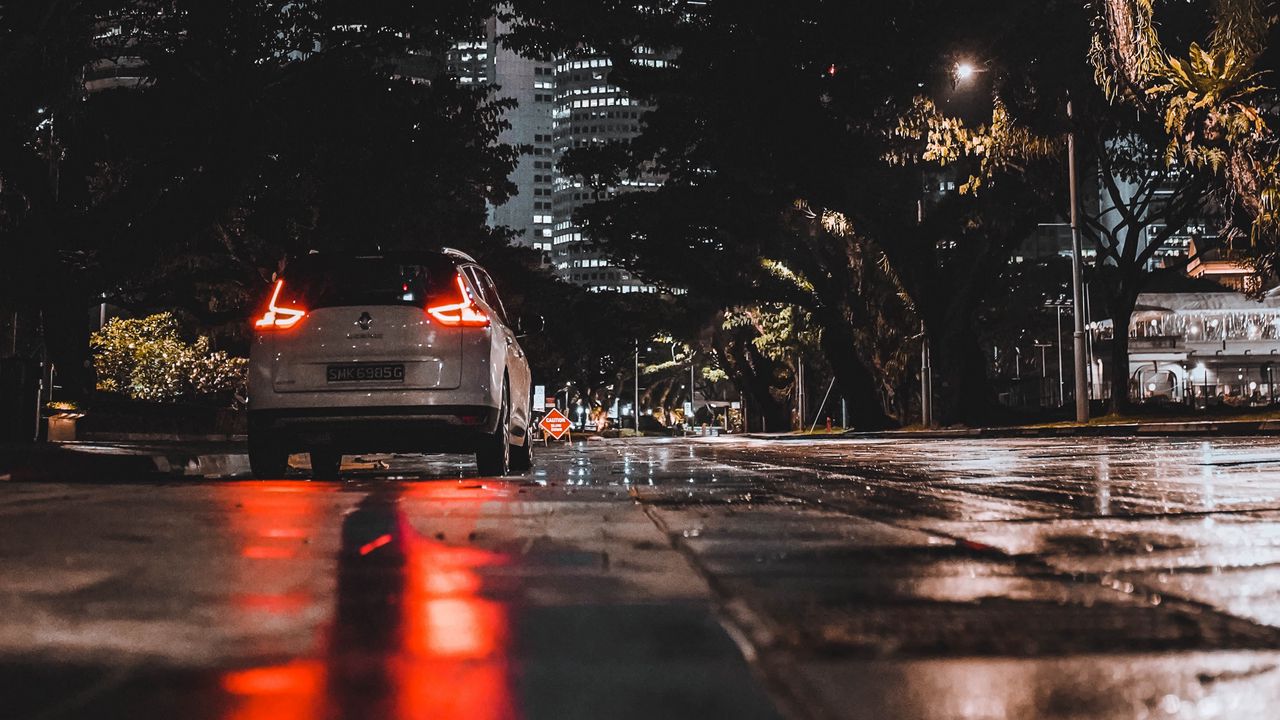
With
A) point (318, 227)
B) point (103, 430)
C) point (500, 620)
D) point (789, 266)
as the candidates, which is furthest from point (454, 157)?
point (500, 620)

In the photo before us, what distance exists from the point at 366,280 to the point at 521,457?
10.1 feet

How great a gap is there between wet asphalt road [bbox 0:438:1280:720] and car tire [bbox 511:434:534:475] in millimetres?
6021

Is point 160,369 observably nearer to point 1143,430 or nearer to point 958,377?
point 958,377

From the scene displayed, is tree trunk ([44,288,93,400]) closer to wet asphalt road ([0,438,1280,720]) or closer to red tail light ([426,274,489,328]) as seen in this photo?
red tail light ([426,274,489,328])

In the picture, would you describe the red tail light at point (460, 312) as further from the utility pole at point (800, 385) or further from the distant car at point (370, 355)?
the utility pole at point (800, 385)

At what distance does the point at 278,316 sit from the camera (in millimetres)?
9672

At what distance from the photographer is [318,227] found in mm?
26156

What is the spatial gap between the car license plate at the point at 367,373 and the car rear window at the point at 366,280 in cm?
49

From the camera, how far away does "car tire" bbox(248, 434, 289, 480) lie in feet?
32.6

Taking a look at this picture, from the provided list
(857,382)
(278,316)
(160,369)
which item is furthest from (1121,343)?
(278,316)

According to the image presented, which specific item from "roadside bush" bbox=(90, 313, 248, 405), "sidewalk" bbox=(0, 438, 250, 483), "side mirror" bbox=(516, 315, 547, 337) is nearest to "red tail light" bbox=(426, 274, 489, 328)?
"side mirror" bbox=(516, 315, 547, 337)

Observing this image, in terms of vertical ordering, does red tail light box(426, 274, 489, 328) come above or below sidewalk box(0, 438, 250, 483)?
above

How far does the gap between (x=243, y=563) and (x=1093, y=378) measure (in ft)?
211

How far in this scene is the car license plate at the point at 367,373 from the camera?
380 inches
